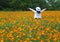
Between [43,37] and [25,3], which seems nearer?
[43,37]

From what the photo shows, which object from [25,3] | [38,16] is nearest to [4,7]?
[25,3]

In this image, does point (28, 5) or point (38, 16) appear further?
point (28, 5)

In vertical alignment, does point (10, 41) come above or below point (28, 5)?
above

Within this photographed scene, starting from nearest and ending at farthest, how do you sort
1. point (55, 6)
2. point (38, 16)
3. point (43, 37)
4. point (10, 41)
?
1. point (10, 41)
2. point (43, 37)
3. point (38, 16)
4. point (55, 6)

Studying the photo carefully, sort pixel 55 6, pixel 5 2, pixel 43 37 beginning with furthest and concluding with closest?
1. pixel 55 6
2. pixel 5 2
3. pixel 43 37

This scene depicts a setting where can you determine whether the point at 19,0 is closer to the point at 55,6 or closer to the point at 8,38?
the point at 55,6

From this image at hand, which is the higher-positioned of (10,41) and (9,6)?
(10,41)

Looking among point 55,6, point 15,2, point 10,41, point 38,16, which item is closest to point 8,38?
point 10,41

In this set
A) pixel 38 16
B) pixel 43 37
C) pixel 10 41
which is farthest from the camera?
pixel 38 16

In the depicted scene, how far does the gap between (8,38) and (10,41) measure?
0.31 m

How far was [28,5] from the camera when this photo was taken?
34.7 metres

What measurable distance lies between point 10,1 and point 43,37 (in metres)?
28.4

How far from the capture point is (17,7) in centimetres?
3431

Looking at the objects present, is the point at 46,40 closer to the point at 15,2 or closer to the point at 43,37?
the point at 43,37
